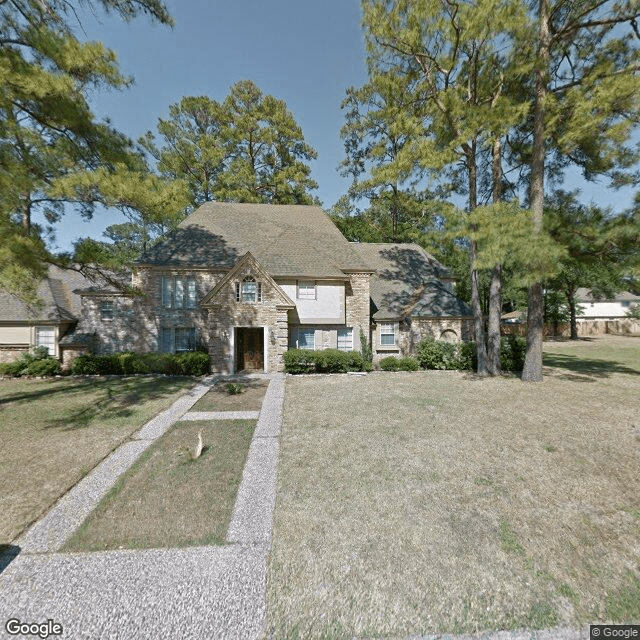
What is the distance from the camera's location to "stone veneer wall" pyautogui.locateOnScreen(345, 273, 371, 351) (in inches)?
685

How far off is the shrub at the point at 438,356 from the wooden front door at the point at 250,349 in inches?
371

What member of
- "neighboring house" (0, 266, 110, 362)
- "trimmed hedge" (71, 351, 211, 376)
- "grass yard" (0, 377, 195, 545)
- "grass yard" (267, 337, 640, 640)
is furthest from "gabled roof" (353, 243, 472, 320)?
"neighboring house" (0, 266, 110, 362)

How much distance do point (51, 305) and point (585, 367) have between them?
31664mm

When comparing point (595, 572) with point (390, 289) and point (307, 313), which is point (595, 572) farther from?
point (390, 289)

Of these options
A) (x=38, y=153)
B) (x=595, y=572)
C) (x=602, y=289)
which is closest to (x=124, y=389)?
(x=38, y=153)

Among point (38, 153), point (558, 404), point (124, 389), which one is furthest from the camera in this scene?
point (124, 389)

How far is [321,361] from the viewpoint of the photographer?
15.1 m

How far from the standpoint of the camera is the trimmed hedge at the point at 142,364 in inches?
587

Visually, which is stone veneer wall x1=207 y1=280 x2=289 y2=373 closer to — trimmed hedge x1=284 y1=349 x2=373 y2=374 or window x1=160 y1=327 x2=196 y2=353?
trimmed hedge x1=284 y1=349 x2=373 y2=374

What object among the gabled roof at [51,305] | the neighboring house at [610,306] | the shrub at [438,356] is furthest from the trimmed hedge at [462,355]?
the neighboring house at [610,306]

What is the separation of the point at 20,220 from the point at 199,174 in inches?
919

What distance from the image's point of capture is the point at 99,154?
842 cm

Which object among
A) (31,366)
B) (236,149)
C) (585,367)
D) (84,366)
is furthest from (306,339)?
(236,149)

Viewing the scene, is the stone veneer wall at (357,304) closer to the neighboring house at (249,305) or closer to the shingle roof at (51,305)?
the neighboring house at (249,305)
